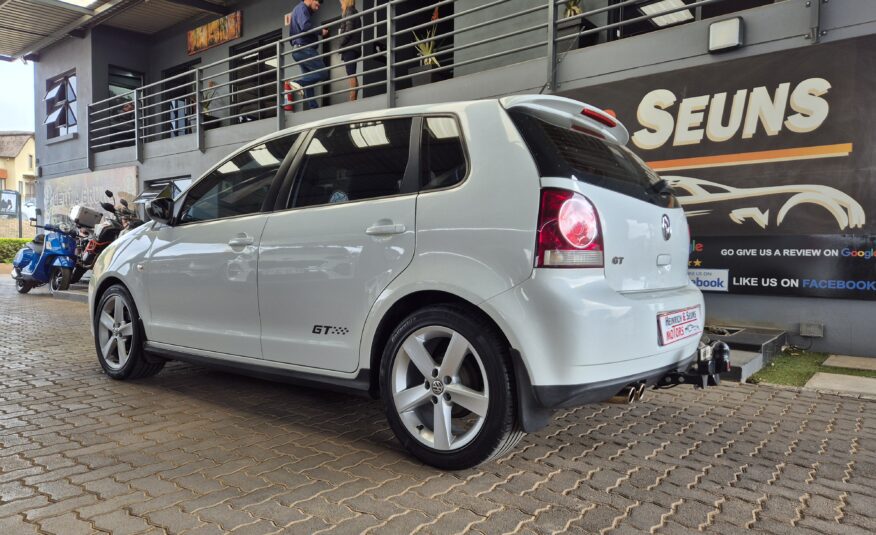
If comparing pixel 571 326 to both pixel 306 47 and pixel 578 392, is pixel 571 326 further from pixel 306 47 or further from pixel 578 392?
pixel 306 47

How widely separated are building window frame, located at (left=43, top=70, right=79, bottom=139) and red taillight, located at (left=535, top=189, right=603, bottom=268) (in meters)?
18.3

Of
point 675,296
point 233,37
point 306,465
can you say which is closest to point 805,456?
point 675,296

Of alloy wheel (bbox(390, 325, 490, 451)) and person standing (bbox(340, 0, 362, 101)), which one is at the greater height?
person standing (bbox(340, 0, 362, 101))

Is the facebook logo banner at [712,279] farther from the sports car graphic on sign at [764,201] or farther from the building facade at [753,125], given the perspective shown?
the sports car graphic on sign at [764,201]

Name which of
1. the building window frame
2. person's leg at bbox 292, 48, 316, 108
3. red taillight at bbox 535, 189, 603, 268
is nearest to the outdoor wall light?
red taillight at bbox 535, 189, 603, 268

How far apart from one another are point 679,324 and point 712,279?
3.83 meters

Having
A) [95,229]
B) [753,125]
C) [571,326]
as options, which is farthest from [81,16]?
[571,326]

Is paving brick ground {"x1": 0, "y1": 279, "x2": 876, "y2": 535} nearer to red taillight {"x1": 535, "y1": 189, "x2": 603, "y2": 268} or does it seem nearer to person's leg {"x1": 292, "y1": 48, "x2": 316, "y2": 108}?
red taillight {"x1": 535, "y1": 189, "x2": 603, "y2": 268}

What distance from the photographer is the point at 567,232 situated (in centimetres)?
243

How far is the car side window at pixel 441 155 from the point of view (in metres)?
2.78

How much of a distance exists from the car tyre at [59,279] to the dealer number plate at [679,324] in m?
12.1

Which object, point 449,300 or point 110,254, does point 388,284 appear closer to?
point 449,300

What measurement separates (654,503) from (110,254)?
422 centimetres

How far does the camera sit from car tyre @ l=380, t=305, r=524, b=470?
2514 millimetres
